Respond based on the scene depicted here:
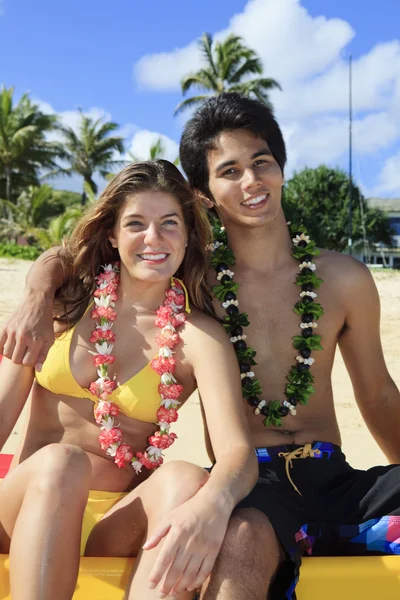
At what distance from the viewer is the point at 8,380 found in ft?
7.80

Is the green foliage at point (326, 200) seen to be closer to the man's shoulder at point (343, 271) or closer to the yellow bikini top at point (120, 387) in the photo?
the man's shoulder at point (343, 271)

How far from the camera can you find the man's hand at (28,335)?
7.30ft

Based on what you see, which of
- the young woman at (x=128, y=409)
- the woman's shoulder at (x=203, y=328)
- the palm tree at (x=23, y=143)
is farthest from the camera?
the palm tree at (x=23, y=143)

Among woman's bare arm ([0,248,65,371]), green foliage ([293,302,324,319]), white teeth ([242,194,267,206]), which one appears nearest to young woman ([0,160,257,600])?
woman's bare arm ([0,248,65,371])

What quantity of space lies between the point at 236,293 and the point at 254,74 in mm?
31357

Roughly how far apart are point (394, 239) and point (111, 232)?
1892 inches

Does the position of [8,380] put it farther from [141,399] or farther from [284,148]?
[284,148]

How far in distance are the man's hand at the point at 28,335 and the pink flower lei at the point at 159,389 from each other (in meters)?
0.20

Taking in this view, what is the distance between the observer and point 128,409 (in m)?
2.33

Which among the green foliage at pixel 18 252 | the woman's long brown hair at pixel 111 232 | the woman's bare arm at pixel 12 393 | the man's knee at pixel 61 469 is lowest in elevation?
the man's knee at pixel 61 469

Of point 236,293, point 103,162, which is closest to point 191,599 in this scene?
point 236,293

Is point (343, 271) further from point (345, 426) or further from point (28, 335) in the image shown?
point (345, 426)

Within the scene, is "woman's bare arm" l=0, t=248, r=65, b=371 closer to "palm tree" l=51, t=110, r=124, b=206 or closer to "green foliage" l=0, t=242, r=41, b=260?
"green foliage" l=0, t=242, r=41, b=260

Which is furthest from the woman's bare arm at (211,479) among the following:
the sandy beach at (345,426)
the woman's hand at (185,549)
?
the sandy beach at (345,426)
